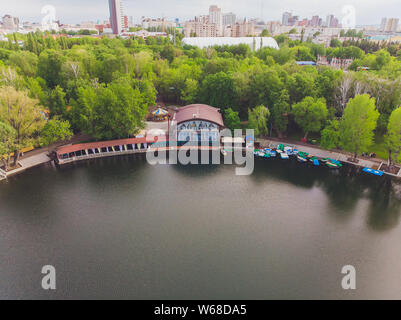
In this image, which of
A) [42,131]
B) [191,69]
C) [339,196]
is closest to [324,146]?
[339,196]

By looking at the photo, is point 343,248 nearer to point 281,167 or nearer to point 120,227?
point 281,167

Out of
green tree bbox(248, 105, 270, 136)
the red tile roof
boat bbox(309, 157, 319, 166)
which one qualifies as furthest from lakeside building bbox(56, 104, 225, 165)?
boat bbox(309, 157, 319, 166)

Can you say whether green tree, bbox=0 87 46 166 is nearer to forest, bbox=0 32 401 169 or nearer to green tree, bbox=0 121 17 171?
forest, bbox=0 32 401 169

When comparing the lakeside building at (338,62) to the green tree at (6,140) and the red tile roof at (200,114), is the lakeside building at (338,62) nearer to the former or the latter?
the red tile roof at (200,114)

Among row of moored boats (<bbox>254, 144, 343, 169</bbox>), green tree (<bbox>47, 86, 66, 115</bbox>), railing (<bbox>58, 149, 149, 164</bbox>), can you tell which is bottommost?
railing (<bbox>58, 149, 149, 164</bbox>)

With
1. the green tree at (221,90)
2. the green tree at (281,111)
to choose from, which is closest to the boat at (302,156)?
the green tree at (281,111)
